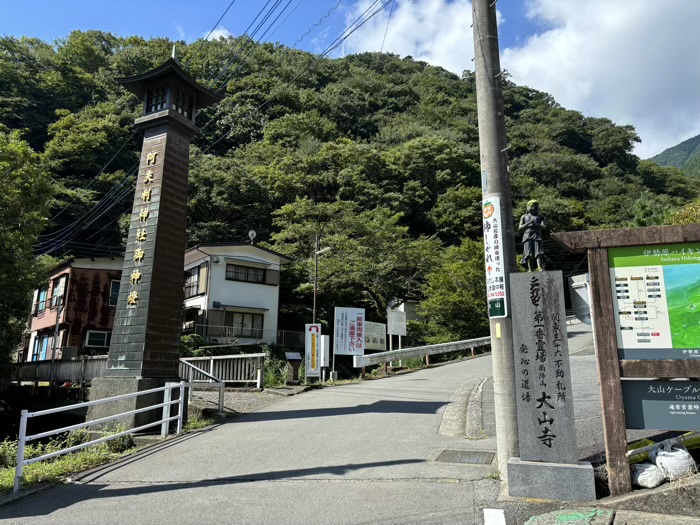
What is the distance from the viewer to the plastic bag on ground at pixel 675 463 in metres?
4.55

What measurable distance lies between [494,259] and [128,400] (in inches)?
321

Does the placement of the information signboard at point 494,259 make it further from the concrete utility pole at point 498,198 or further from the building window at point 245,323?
the building window at point 245,323

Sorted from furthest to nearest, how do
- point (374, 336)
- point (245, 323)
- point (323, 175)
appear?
point (323, 175) < point (245, 323) < point (374, 336)

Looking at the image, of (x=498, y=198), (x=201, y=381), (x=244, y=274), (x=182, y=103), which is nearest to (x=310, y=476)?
(x=498, y=198)

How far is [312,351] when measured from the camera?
17062 millimetres

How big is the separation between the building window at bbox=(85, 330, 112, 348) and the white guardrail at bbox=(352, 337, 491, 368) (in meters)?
16.8

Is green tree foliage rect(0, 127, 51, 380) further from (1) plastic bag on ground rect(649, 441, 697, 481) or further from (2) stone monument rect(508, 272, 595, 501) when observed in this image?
(1) plastic bag on ground rect(649, 441, 697, 481)

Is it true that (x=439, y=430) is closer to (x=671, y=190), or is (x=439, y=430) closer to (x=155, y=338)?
(x=155, y=338)

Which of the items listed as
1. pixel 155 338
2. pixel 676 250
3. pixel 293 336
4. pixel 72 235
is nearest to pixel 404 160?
pixel 293 336

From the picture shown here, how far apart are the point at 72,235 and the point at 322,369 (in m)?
32.5

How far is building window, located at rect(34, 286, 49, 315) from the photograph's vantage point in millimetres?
30719

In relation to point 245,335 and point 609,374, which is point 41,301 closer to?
point 245,335

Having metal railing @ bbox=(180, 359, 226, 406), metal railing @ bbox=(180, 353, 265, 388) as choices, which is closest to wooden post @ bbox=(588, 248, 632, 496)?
metal railing @ bbox=(180, 359, 226, 406)

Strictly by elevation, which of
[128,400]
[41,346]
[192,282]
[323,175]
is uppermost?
[323,175]
